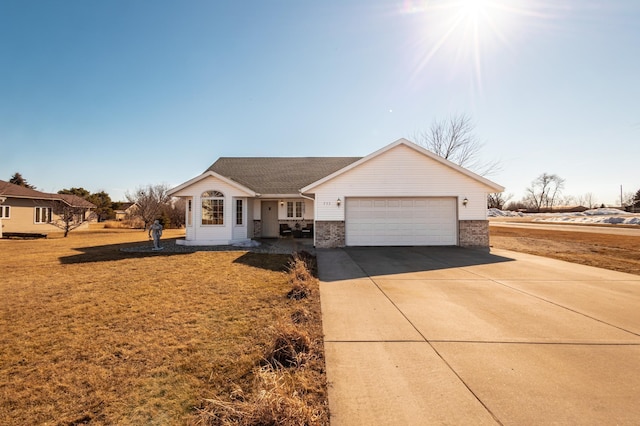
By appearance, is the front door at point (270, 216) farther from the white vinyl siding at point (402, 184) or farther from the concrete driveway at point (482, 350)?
the concrete driveway at point (482, 350)

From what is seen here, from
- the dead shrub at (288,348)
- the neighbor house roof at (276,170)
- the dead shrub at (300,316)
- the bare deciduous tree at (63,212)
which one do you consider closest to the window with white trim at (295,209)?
the neighbor house roof at (276,170)

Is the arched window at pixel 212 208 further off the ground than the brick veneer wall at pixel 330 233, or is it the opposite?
the arched window at pixel 212 208

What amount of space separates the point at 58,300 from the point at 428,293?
26.1 feet

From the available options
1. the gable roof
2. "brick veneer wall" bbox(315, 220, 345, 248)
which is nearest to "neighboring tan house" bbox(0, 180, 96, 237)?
"brick veneer wall" bbox(315, 220, 345, 248)

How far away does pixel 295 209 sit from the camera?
58.1 ft

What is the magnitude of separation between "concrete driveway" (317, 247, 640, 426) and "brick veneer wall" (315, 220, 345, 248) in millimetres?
5994

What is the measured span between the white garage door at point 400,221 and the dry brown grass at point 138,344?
641cm

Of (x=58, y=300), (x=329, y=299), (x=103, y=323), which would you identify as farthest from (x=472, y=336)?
(x=58, y=300)

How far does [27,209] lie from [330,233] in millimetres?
26465

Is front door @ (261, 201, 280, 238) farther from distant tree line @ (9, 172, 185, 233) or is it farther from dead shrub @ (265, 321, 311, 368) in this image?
dead shrub @ (265, 321, 311, 368)

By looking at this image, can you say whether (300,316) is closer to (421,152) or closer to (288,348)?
(288,348)

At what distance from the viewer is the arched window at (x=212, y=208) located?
14102 mm

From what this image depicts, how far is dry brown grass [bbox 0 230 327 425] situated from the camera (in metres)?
2.58

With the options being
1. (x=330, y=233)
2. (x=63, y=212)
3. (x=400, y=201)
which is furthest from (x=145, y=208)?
(x=400, y=201)
